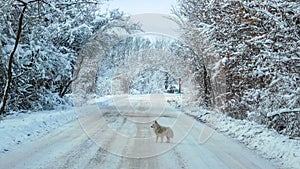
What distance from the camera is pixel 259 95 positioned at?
1295 cm

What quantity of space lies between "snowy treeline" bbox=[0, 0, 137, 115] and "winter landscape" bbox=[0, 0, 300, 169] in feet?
0.23

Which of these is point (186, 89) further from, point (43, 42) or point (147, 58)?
point (43, 42)

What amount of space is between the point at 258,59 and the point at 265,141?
2.75 m

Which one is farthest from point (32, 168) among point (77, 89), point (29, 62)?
point (77, 89)

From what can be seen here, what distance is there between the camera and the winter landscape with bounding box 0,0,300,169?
29.0 ft

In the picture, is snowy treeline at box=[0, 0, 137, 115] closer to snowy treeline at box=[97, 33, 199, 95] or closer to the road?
snowy treeline at box=[97, 33, 199, 95]

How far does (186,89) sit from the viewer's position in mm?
29750

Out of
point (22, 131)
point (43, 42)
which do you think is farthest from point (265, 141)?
point (43, 42)

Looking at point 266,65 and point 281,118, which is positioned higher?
point 266,65

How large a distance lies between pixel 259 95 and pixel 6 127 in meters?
8.42

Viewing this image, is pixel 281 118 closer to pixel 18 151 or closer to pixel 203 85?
pixel 18 151

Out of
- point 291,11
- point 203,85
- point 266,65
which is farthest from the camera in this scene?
point 203,85

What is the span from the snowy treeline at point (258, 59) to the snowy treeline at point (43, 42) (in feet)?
16.3

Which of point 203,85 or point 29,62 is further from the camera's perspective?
point 203,85
